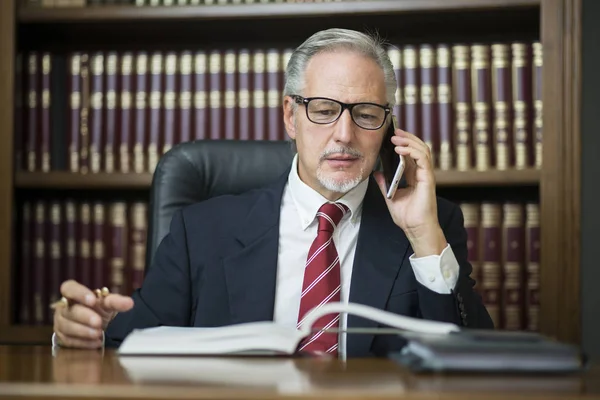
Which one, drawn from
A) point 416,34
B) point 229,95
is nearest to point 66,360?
point 229,95

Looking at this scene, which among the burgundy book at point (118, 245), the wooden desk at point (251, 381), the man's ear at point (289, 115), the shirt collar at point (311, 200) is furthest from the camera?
the burgundy book at point (118, 245)

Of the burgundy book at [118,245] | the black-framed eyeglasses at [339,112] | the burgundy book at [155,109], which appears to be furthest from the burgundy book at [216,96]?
the black-framed eyeglasses at [339,112]

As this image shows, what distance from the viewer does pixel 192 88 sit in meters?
2.39

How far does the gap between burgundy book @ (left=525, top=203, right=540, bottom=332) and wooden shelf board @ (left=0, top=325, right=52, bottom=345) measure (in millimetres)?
1263

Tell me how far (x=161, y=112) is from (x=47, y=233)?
1.53 ft

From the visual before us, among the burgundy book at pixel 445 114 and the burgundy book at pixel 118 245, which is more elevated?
the burgundy book at pixel 445 114

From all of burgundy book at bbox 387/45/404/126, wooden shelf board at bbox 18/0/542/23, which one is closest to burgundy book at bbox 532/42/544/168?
wooden shelf board at bbox 18/0/542/23

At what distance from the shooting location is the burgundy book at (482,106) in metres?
2.28

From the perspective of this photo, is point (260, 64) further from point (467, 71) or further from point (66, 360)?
point (66, 360)

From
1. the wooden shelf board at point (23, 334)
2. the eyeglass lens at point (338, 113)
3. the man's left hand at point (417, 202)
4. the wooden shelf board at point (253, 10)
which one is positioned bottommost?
the wooden shelf board at point (23, 334)

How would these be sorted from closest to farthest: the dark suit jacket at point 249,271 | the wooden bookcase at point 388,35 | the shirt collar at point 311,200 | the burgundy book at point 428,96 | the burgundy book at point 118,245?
the dark suit jacket at point 249,271
the shirt collar at point 311,200
the wooden bookcase at point 388,35
the burgundy book at point 428,96
the burgundy book at point 118,245

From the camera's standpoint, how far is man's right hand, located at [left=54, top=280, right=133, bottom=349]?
1294 millimetres

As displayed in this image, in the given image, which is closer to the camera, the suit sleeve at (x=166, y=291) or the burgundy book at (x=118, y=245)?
the suit sleeve at (x=166, y=291)

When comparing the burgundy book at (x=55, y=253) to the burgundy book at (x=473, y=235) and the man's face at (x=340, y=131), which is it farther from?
the burgundy book at (x=473, y=235)
